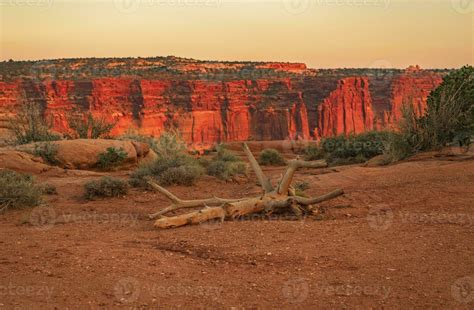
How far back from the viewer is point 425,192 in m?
8.37

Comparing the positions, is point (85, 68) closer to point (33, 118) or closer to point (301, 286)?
point (33, 118)

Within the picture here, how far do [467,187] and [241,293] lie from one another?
5830mm

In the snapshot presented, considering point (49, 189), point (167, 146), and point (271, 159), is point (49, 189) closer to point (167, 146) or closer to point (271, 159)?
point (167, 146)

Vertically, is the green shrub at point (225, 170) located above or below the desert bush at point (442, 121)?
below

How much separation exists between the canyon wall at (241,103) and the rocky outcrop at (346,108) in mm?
113

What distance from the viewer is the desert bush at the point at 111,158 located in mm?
15164

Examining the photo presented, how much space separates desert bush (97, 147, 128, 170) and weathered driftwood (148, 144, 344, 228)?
8087mm

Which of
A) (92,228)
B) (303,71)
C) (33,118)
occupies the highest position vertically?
(303,71)

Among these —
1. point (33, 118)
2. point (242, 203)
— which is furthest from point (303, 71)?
point (242, 203)

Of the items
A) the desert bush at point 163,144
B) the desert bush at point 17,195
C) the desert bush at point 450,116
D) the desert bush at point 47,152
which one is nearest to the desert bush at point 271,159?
the desert bush at point 163,144

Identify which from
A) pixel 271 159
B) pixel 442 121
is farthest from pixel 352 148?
pixel 271 159

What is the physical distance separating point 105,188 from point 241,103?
148 ft

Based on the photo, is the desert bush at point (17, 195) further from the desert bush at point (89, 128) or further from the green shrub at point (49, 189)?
the desert bush at point (89, 128)

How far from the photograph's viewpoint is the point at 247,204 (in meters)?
7.33
